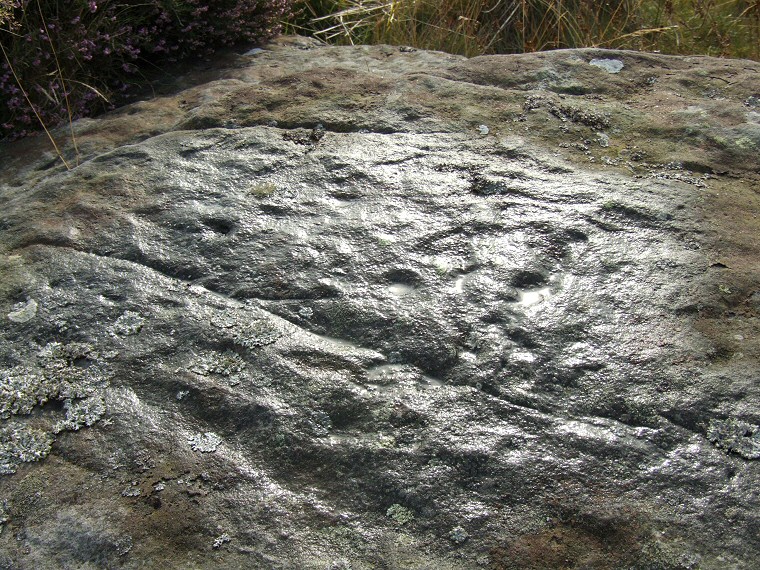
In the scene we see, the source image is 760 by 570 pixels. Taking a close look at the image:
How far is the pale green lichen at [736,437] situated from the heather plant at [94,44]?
3163 millimetres

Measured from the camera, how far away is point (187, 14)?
4.44m

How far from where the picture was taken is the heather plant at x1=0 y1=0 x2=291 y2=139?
155 inches

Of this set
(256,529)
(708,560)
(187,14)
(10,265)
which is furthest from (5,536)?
(187,14)

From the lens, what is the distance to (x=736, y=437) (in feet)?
7.07

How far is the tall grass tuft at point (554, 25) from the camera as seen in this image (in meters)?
6.16

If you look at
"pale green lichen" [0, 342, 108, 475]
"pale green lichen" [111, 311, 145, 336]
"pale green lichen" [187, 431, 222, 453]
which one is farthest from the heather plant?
"pale green lichen" [187, 431, 222, 453]

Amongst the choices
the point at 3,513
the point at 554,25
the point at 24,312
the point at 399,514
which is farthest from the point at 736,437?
the point at 554,25

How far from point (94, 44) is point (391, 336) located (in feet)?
9.06

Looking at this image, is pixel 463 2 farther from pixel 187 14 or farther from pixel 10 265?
pixel 10 265

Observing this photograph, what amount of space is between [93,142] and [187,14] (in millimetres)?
1258

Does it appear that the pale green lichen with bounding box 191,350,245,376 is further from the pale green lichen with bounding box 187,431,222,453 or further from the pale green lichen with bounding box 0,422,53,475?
the pale green lichen with bounding box 0,422,53,475

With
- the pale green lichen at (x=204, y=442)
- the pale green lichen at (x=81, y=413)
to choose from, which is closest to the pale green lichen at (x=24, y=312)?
the pale green lichen at (x=81, y=413)

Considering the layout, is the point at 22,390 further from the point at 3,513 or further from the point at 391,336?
the point at 391,336

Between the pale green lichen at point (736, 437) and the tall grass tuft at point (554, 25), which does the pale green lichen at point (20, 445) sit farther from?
the tall grass tuft at point (554, 25)
